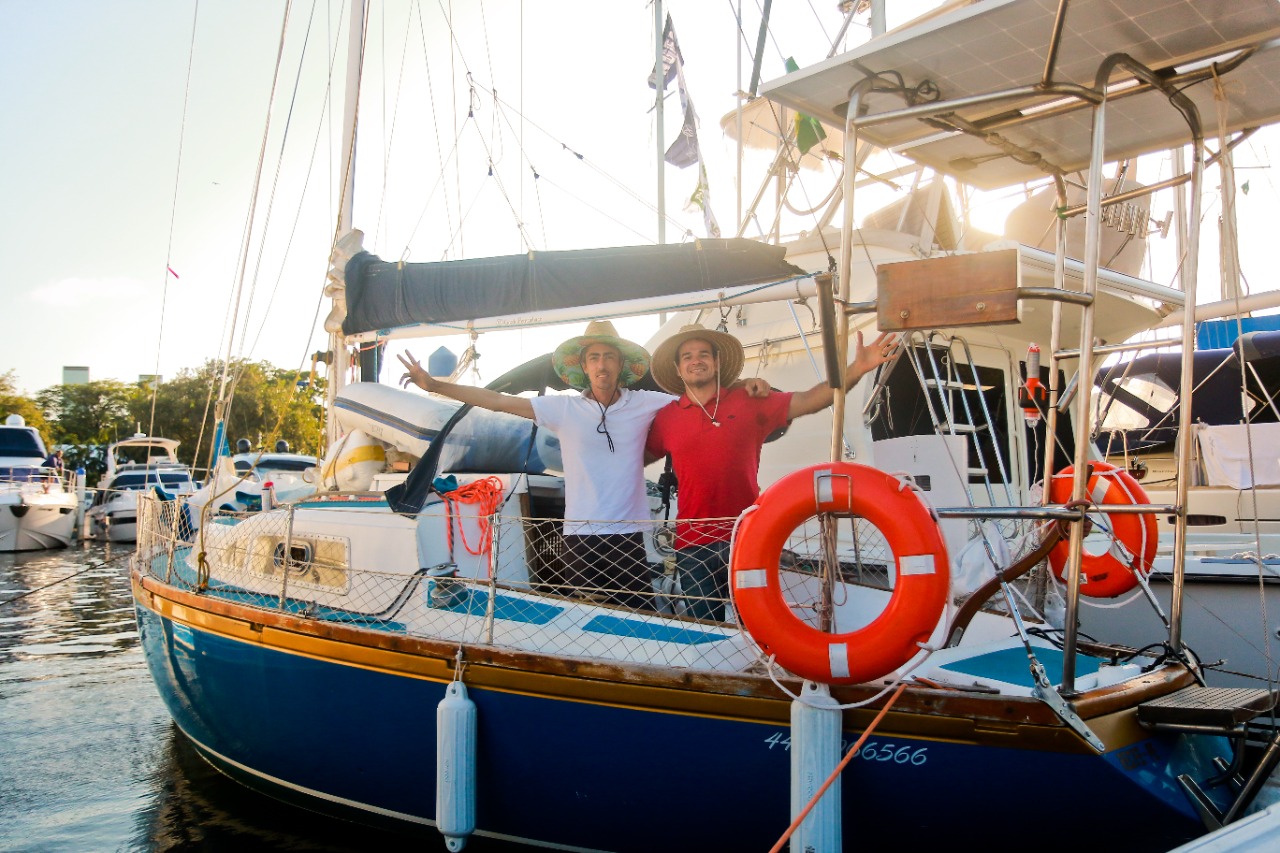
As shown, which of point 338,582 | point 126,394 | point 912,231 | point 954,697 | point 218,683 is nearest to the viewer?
point 954,697

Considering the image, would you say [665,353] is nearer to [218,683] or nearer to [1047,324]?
[218,683]

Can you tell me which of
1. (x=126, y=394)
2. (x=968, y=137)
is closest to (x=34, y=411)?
(x=126, y=394)

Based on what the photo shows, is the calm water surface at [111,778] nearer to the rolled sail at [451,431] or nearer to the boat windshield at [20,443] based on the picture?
the rolled sail at [451,431]

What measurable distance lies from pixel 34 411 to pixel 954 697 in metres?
50.4

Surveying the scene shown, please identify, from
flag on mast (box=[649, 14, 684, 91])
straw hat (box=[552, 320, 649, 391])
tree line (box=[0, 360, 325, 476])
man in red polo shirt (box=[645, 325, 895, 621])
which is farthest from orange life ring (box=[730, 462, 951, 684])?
tree line (box=[0, 360, 325, 476])

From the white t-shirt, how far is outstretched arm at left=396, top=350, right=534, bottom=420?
112 millimetres

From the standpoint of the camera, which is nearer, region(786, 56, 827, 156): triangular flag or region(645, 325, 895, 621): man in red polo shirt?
region(645, 325, 895, 621): man in red polo shirt

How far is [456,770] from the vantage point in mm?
3424

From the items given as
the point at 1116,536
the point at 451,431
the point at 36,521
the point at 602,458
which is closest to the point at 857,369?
the point at 602,458

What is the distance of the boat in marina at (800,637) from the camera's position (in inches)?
112

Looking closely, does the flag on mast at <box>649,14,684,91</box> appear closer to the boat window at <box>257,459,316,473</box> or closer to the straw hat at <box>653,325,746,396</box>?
the straw hat at <box>653,325,746,396</box>

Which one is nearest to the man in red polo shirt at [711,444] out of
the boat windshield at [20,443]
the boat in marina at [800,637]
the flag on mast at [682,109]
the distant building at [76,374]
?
the boat in marina at [800,637]

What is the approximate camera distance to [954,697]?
289 centimetres

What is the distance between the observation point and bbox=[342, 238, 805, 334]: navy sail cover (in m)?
5.25
